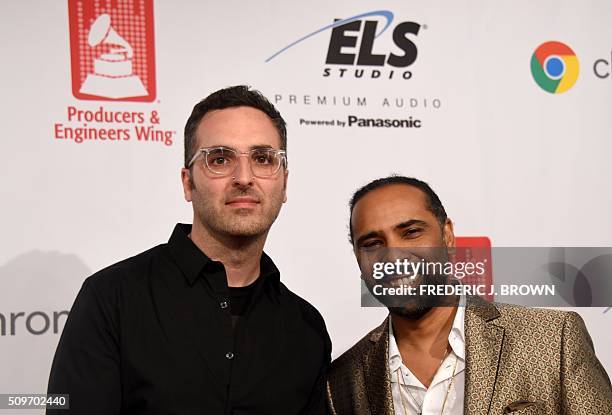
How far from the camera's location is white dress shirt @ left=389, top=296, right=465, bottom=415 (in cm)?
204

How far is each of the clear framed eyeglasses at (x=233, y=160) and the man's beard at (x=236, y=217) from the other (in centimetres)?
7

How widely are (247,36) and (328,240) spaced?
2.78ft

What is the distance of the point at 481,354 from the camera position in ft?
6.61

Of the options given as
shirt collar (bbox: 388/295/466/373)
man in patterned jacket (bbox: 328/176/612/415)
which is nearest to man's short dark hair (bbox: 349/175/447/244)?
man in patterned jacket (bbox: 328/176/612/415)

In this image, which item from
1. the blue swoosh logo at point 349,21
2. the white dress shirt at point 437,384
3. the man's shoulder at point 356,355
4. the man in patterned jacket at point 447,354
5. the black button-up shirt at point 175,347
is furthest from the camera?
the blue swoosh logo at point 349,21

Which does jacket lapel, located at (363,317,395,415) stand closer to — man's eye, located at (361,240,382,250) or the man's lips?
man's eye, located at (361,240,382,250)

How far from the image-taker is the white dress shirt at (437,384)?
2041 millimetres

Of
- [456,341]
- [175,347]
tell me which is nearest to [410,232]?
[456,341]

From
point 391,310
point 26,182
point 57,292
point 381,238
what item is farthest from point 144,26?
point 391,310

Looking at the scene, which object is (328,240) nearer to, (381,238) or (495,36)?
(381,238)

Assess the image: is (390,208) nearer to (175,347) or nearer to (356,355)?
(356,355)

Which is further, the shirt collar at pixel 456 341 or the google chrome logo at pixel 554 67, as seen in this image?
the google chrome logo at pixel 554 67

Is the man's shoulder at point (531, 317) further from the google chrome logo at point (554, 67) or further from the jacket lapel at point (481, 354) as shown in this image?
the google chrome logo at point (554, 67)

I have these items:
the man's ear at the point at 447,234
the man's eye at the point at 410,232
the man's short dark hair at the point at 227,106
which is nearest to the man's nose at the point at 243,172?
the man's short dark hair at the point at 227,106
